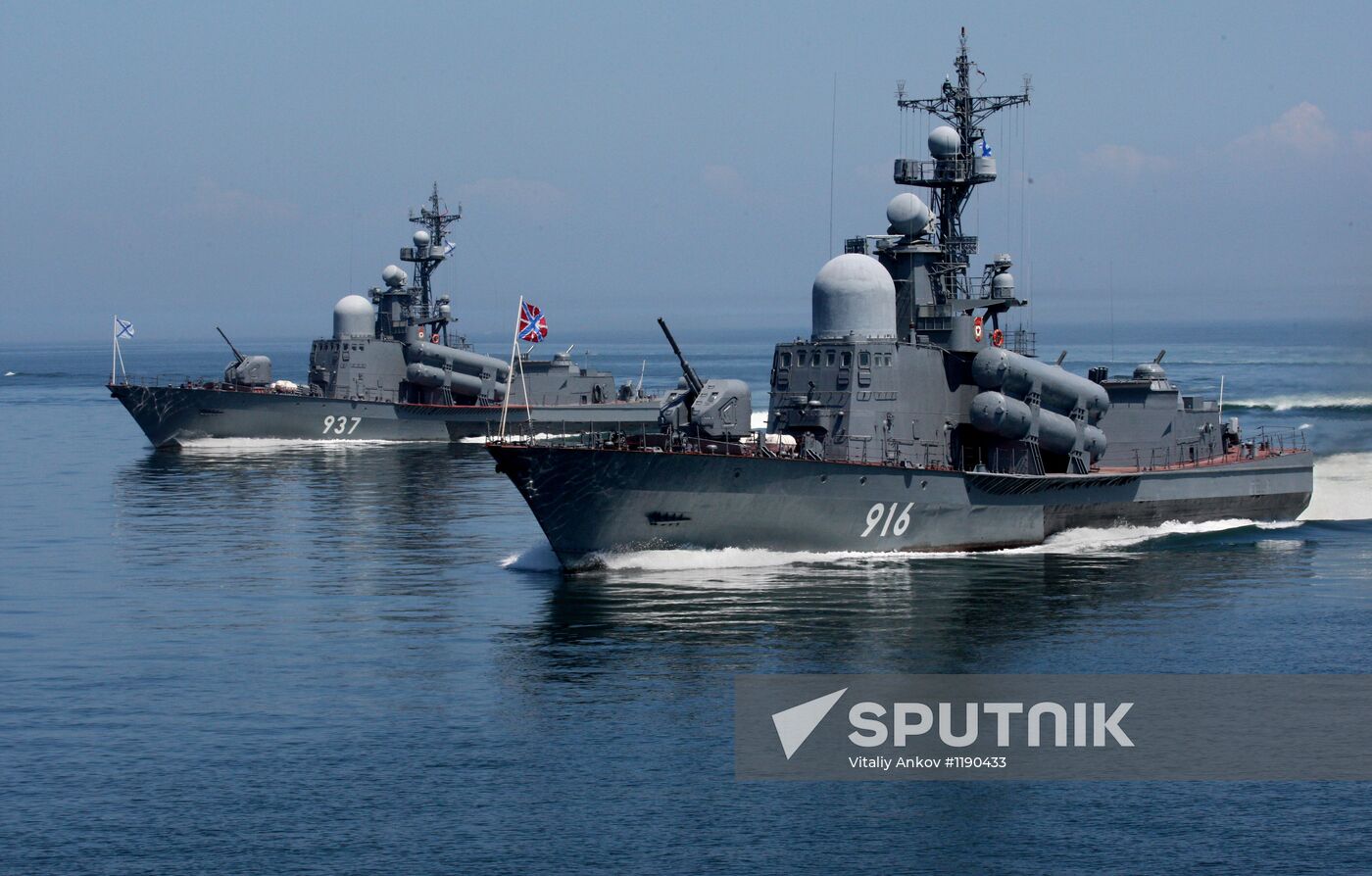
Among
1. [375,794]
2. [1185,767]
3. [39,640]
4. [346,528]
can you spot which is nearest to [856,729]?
[1185,767]

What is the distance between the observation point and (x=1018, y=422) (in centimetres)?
4544

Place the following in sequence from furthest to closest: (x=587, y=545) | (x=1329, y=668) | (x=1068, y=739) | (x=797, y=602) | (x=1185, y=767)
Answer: (x=587, y=545) < (x=797, y=602) < (x=1329, y=668) < (x=1068, y=739) < (x=1185, y=767)

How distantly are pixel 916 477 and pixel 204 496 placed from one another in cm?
3080

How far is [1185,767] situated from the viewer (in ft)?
83.0

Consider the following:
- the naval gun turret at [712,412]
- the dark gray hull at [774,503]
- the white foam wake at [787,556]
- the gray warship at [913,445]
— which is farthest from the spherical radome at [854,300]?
the white foam wake at [787,556]

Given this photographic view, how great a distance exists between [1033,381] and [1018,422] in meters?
1.62

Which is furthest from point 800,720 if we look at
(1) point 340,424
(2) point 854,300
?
(1) point 340,424

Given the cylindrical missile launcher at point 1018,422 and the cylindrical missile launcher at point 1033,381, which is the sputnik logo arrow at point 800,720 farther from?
the cylindrical missile launcher at point 1033,381

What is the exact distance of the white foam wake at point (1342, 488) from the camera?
5578 centimetres

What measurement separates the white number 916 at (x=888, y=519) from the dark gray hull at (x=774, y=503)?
0.09 ft

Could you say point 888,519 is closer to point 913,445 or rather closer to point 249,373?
point 913,445

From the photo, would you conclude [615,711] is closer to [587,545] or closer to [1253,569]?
[587,545]

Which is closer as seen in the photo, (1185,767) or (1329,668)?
(1185,767)

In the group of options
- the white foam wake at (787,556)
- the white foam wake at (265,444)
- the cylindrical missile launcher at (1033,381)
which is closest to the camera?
the white foam wake at (787,556)
